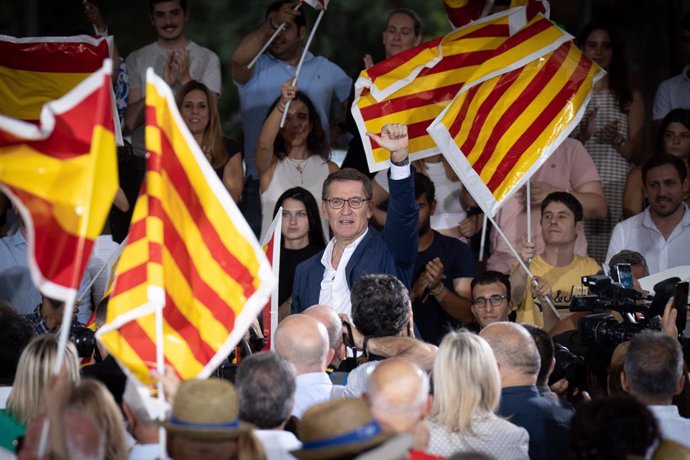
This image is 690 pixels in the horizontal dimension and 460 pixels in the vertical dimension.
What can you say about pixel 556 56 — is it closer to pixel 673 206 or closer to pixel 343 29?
pixel 673 206

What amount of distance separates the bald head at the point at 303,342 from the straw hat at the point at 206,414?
1348 mm

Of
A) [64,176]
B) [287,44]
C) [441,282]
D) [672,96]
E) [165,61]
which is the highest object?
[287,44]

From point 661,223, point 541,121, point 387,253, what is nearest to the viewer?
point 387,253

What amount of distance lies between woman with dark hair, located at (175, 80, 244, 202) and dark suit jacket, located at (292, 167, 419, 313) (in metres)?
2.00

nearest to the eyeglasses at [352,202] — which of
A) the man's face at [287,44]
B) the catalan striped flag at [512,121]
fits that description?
the catalan striped flag at [512,121]

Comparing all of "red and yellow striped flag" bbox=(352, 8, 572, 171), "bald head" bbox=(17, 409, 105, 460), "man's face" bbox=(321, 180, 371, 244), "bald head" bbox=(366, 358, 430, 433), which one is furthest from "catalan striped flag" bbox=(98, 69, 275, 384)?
"red and yellow striped flag" bbox=(352, 8, 572, 171)

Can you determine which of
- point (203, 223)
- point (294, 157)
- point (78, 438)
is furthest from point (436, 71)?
point (78, 438)

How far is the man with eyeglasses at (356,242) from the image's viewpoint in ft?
26.7

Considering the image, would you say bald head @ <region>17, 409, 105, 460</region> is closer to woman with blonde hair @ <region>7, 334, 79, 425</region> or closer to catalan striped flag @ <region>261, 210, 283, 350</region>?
woman with blonde hair @ <region>7, 334, 79, 425</region>

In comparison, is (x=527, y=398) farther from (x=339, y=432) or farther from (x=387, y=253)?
(x=387, y=253)

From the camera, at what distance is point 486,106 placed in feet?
31.0

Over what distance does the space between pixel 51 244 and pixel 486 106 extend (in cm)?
473

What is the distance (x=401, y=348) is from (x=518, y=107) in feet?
10.4

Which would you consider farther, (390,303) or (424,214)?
(424,214)
